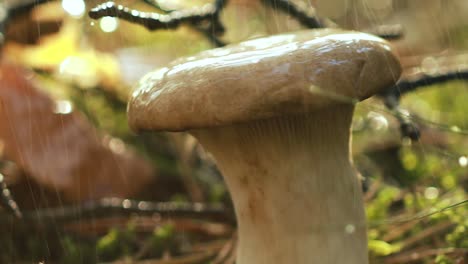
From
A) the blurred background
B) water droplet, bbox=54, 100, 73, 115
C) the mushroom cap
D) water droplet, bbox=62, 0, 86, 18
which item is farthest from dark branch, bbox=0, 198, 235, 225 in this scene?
water droplet, bbox=62, 0, 86, 18

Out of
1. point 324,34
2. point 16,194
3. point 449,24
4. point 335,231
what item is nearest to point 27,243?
point 16,194

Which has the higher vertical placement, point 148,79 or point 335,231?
point 148,79

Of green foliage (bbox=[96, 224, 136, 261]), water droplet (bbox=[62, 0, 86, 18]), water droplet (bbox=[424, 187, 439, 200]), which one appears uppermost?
water droplet (bbox=[62, 0, 86, 18])

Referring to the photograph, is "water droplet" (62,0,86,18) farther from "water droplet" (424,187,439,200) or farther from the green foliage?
"water droplet" (424,187,439,200)

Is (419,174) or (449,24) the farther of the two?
(449,24)

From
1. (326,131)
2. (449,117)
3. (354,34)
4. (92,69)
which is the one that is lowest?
(449,117)

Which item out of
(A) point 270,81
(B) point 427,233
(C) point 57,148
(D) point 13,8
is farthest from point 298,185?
(D) point 13,8

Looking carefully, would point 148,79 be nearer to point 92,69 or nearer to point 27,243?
point 27,243

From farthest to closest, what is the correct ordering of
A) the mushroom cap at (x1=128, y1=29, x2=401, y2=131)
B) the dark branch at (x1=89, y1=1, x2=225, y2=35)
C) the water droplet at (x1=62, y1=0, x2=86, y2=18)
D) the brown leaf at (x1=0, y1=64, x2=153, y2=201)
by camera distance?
the water droplet at (x1=62, y1=0, x2=86, y2=18) < the brown leaf at (x1=0, y1=64, x2=153, y2=201) < the dark branch at (x1=89, y1=1, x2=225, y2=35) < the mushroom cap at (x1=128, y1=29, x2=401, y2=131)
